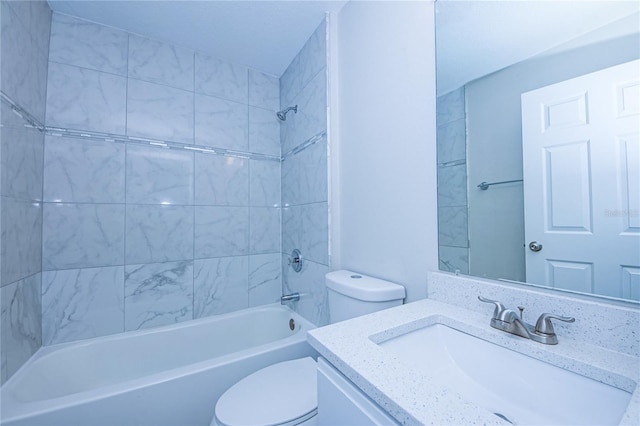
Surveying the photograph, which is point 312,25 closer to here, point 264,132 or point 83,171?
point 264,132

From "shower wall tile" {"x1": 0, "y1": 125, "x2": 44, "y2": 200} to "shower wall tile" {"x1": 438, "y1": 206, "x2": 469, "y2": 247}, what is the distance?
5.86 feet

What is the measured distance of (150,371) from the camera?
1.56 m

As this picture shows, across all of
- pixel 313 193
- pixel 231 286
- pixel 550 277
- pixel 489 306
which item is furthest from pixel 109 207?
pixel 550 277

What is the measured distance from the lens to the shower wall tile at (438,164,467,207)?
0.91 m

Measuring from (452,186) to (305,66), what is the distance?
4.58 feet

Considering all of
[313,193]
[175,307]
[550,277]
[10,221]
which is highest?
[313,193]

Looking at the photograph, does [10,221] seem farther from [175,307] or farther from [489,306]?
[489,306]

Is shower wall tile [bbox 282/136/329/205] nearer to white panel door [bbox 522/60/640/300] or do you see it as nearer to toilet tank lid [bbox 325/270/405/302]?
toilet tank lid [bbox 325/270/405/302]

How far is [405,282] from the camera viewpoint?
3.49ft

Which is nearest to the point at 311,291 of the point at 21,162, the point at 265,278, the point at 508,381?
the point at 265,278

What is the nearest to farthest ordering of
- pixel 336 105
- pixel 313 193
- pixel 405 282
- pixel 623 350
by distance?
pixel 623 350, pixel 405 282, pixel 336 105, pixel 313 193

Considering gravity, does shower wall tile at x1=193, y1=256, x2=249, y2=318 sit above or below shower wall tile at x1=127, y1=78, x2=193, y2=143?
below

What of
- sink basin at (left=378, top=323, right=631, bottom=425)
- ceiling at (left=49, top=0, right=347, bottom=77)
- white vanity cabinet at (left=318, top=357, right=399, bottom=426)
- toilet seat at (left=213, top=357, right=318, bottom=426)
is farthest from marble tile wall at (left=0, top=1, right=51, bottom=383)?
sink basin at (left=378, top=323, right=631, bottom=425)

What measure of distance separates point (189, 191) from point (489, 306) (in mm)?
1844
